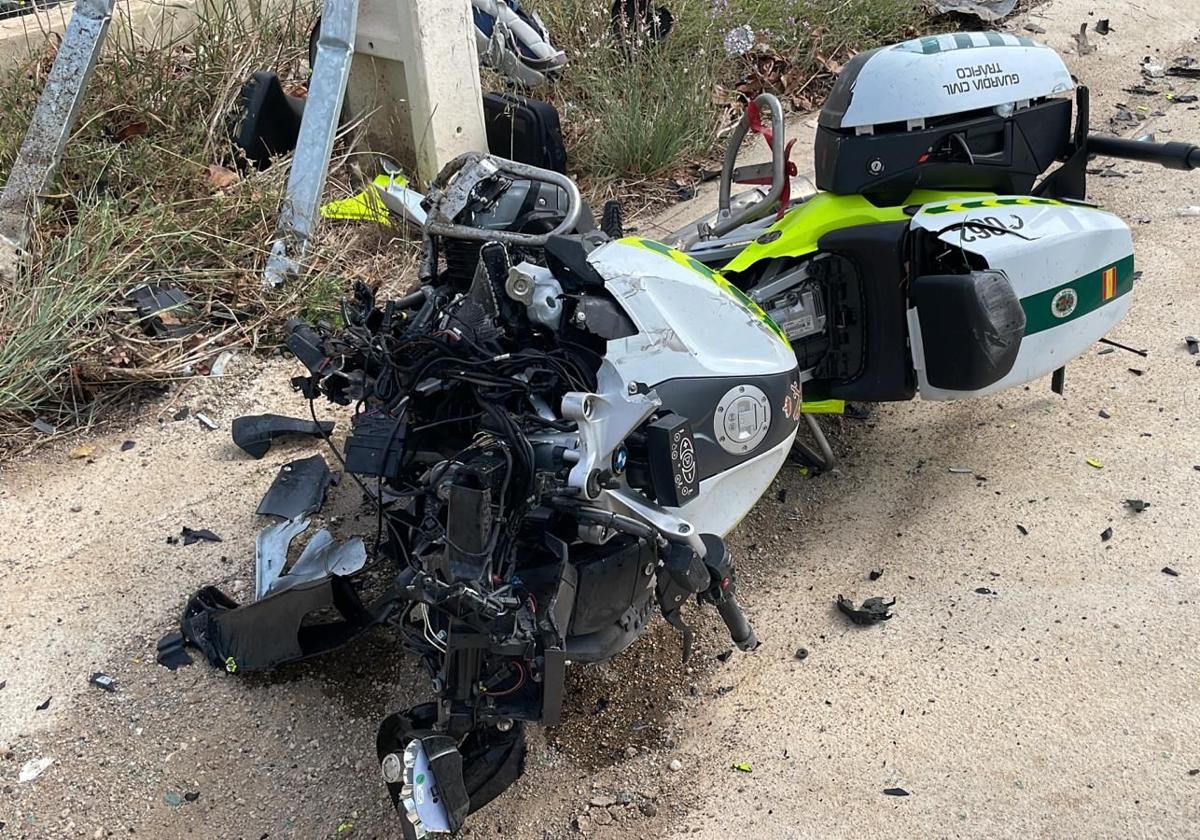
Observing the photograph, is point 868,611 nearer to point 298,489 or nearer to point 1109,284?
point 1109,284

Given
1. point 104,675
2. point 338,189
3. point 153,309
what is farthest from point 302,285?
point 104,675

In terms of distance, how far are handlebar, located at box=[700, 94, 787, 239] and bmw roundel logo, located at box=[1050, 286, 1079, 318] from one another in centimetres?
88

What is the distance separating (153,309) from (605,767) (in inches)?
105

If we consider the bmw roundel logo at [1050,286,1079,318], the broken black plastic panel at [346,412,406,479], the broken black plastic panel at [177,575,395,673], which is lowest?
the broken black plastic panel at [177,575,395,673]

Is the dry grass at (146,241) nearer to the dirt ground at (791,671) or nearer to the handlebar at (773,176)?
the dirt ground at (791,671)

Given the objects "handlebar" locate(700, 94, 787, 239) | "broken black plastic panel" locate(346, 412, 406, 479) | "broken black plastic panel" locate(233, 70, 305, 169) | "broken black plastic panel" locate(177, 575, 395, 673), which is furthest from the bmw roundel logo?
"broken black plastic panel" locate(233, 70, 305, 169)

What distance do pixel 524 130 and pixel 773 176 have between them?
2084 mm

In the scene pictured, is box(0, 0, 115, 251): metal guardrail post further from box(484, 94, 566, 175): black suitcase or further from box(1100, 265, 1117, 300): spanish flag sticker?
box(1100, 265, 1117, 300): spanish flag sticker

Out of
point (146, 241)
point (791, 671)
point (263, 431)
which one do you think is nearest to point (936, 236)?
point (791, 671)

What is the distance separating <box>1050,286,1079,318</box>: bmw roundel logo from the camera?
129 inches

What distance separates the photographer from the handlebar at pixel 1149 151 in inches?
139

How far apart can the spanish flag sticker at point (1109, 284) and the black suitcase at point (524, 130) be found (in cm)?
277

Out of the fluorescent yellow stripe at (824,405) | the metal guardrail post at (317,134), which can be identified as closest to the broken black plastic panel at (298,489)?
the metal guardrail post at (317,134)

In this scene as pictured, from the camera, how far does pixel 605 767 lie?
273 cm
